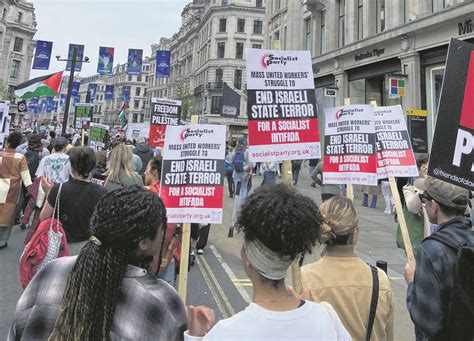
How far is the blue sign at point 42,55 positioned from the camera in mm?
15125

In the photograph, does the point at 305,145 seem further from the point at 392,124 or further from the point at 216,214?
the point at 392,124

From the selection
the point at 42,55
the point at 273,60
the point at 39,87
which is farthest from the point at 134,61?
the point at 273,60

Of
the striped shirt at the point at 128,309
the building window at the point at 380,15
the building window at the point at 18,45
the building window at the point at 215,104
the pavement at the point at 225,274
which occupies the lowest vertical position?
the pavement at the point at 225,274

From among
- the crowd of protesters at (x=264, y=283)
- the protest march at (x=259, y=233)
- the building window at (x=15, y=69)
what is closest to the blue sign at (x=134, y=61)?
the protest march at (x=259, y=233)

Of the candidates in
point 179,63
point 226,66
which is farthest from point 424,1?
point 179,63

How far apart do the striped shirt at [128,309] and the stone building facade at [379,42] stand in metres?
14.7

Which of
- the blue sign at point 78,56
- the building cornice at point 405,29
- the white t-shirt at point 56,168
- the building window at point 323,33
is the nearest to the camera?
the white t-shirt at point 56,168

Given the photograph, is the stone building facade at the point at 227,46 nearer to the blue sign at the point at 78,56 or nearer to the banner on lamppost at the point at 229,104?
the banner on lamppost at the point at 229,104

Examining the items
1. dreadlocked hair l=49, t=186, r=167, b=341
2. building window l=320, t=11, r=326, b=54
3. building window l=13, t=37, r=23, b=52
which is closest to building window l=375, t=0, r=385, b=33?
building window l=320, t=11, r=326, b=54

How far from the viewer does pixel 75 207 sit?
11.0 ft

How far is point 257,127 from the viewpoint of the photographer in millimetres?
3432

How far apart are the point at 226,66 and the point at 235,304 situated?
57987 mm

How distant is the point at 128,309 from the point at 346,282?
1310 mm

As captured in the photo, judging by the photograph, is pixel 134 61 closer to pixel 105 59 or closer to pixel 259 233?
pixel 105 59
